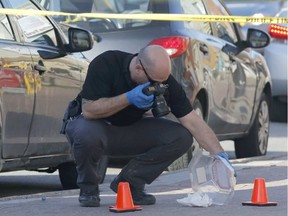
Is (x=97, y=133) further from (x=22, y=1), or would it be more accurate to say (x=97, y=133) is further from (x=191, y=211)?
(x=22, y=1)

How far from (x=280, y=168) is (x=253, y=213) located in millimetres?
3245

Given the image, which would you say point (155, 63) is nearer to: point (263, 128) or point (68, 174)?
point (68, 174)

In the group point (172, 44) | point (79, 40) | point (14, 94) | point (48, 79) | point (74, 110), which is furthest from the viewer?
point (172, 44)

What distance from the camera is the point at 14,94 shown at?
8.04 metres

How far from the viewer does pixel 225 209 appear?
7383 mm

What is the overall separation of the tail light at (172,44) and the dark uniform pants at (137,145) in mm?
2154

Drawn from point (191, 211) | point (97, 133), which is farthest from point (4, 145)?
point (191, 211)

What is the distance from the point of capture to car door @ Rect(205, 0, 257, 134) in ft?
36.0

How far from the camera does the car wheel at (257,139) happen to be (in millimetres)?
11875

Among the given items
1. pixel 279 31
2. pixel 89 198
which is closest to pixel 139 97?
pixel 89 198

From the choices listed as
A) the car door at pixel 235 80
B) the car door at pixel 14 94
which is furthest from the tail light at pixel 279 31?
the car door at pixel 14 94

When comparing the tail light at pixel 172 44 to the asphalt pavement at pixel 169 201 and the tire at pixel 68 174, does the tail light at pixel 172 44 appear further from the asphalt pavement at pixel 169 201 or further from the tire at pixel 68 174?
the tire at pixel 68 174

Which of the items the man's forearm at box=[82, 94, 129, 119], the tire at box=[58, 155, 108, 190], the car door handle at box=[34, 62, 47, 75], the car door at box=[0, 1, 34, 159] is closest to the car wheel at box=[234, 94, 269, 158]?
the tire at box=[58, 155, 108, 190]

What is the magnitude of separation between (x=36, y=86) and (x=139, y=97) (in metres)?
1.46
